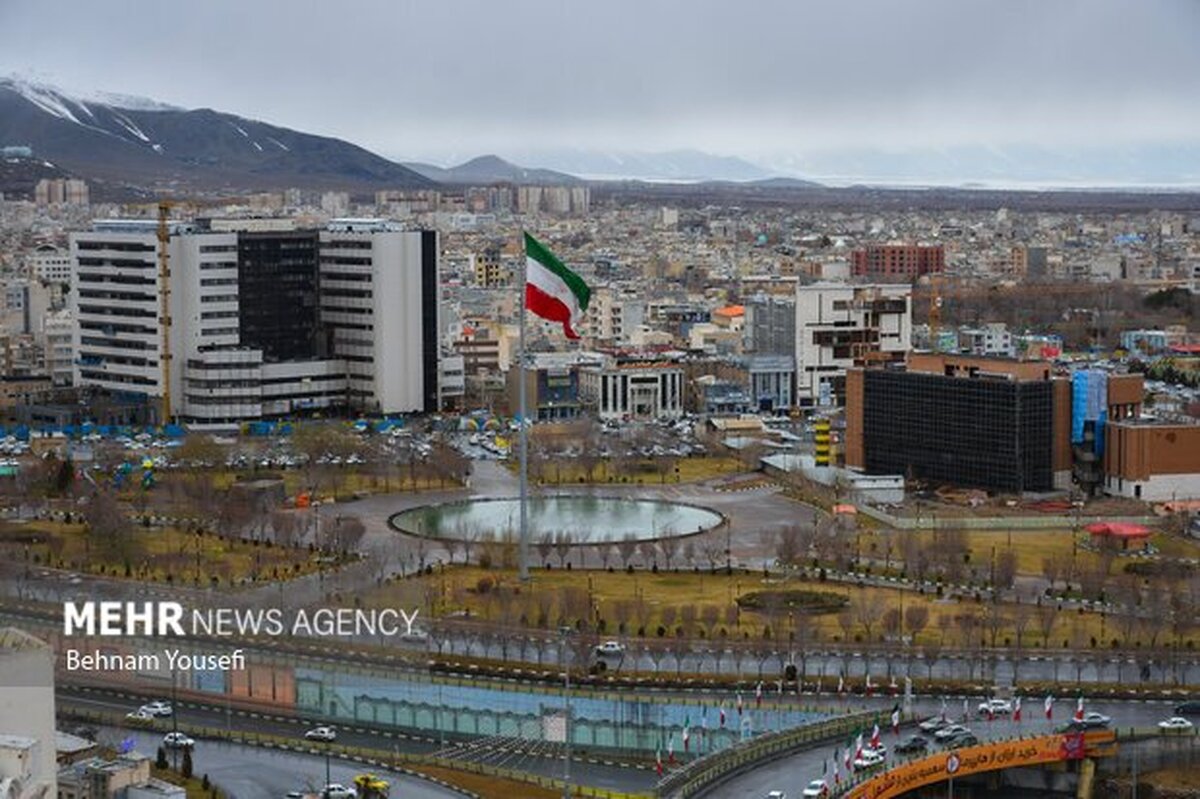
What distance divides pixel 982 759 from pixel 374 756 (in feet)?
8.81

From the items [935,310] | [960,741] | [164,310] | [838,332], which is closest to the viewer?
[960,741]

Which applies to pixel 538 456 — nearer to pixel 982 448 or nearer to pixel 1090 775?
pixel 982 448

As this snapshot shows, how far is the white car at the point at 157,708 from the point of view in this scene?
1112cm

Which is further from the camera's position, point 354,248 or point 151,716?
point 354,248

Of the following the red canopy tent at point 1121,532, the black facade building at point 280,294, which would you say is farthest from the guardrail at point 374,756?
the black facade building at point 280,294

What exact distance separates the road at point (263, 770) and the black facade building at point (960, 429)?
972cm

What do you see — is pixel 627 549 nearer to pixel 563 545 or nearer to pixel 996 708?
pixel 563 545

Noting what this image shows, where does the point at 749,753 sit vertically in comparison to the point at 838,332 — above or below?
below

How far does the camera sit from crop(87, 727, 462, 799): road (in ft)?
32.2

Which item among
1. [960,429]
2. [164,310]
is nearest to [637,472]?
[960,429]

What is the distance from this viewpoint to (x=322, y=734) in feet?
35.3

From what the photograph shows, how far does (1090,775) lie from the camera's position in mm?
10609

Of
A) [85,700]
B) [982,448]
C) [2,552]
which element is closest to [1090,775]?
[85,700]

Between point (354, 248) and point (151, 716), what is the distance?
13.4 metres
